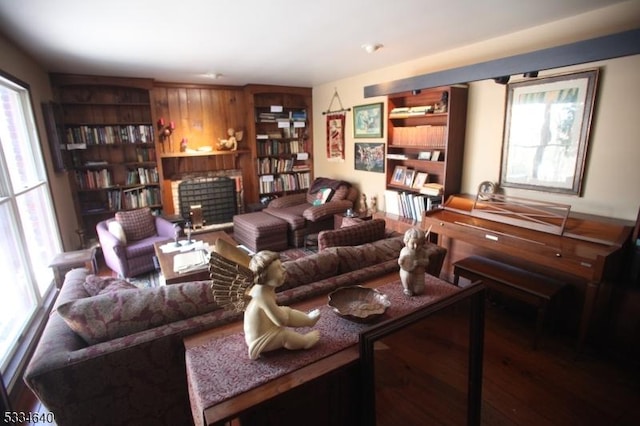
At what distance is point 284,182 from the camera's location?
5.80m

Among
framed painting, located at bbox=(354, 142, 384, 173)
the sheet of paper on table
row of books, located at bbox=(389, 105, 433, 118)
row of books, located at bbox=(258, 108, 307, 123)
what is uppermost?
row of books, located at bbox=(258, 108, 307, 123)

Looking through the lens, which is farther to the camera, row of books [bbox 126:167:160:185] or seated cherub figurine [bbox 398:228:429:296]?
row of books [bbox 126:167:160:185]

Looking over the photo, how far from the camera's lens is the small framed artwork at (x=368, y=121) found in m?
4.34

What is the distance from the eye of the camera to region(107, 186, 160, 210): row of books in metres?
4.57

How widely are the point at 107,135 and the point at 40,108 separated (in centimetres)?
106

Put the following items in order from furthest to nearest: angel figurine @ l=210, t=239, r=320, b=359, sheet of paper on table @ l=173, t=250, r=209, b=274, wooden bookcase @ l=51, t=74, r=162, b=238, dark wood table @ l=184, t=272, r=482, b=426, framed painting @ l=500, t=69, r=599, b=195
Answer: wooden bookcase @ l=51, t=74, r=162, b=238
sheet of paper on table @ l=173, t=250, r=209, b=274
framed painting @ l=500, t=69, r=599, b=195
angel figurine @ l=210, t=239, r=320, b=359
dark wood table @ l=184, t=272, r=482, b=426

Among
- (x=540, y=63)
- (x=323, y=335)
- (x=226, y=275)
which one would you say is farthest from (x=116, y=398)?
(x=540, y=63)

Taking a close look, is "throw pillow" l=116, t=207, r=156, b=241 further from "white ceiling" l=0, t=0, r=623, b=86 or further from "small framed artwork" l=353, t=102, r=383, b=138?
"small framed artwork" l=353, t=102, r=383, b=138

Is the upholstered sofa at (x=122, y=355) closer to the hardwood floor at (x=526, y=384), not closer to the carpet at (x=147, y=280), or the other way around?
the hardwood floor at (x=526, y=384)

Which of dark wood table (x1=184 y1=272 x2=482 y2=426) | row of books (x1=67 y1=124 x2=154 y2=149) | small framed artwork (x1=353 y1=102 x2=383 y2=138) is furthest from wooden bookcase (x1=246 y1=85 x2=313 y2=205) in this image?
dark wood table (x1=184 y1=272 x2=482 y2=426)

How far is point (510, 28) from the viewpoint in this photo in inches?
105

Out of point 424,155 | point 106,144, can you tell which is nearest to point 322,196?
point 424,155

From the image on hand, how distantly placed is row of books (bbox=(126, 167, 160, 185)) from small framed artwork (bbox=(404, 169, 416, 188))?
11.9ft

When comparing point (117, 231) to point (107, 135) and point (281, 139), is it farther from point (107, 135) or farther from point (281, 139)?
point (281, 139)
